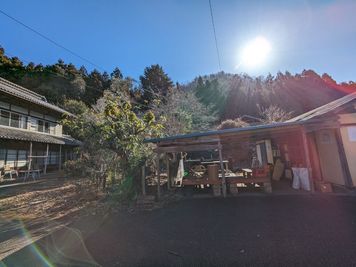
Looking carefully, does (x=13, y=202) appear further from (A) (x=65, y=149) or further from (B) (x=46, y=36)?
(A) (x=65, y=149)

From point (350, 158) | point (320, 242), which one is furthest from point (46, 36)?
point (350, 158)

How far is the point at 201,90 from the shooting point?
2966 cm

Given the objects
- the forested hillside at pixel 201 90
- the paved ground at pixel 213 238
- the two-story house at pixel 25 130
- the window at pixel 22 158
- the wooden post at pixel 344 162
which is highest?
the forested hillside at pixel 201 90

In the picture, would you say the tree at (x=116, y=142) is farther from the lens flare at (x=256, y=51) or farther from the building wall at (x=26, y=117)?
the building wall at (x=26, y=117)

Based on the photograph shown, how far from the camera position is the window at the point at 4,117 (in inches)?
491

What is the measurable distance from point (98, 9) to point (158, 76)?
22.7 meters

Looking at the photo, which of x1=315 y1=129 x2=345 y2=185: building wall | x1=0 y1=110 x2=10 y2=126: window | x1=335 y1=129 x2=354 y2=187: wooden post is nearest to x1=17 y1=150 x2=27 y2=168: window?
x1=0 y1=110 x2=10 y2=126: window

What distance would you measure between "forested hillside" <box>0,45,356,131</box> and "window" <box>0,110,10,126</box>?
1061cm

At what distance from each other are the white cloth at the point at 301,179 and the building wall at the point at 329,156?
1281 mm

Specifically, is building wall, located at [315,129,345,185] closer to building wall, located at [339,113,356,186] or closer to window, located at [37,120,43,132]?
building wall, located at [339,113,356,186]

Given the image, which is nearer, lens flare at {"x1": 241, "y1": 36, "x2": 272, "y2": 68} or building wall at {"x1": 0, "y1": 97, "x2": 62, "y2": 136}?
lens flare at {"x1": 241, "y1": 36, "x2": 272, "y2": 68}

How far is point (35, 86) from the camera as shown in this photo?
2555cm

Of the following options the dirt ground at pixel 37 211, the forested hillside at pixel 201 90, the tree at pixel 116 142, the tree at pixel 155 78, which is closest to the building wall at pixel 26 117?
the dirt ground at pixel 37 211

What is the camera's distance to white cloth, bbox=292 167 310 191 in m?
6.72
